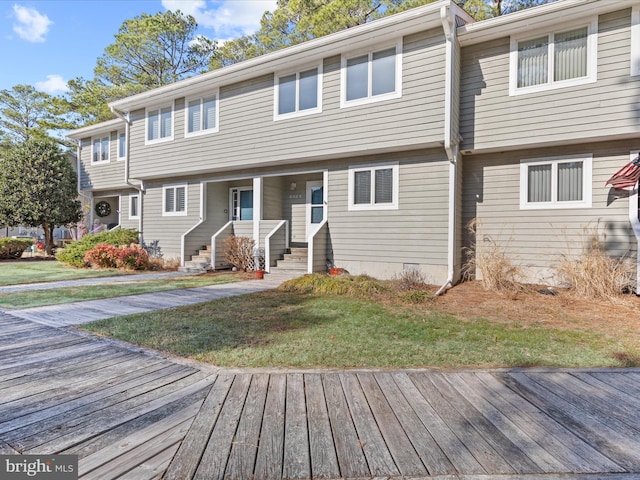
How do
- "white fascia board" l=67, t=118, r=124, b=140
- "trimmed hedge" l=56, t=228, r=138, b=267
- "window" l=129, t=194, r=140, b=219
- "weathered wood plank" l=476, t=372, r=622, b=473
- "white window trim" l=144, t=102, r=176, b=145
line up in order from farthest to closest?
"window" l=129, t=194, r=140, b=219, "white fascia board" l=67, t=118, r=124, b=140, "white window trim" l=144, t=102, r=176, b=145, "trimmed hedge" l=56, t=228, r=138, b=267, "weathered wood plank" l=476, t=372, r=622, b=473

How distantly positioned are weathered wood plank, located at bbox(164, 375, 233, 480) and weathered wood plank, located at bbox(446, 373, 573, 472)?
1.76m

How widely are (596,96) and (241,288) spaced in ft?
26.3

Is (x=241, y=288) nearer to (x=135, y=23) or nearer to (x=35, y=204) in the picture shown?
(x=35, y=204)

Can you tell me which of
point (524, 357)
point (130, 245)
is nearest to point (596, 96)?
point (524, 357)

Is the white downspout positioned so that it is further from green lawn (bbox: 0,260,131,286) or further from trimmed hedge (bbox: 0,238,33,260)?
trimmed hedge (bbox: 0,238,33,260)

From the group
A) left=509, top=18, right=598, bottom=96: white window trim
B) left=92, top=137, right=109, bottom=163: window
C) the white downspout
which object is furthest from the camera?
left=92, top=137, right=109, bottom=163: window

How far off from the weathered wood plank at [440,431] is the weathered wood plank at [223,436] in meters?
1.18

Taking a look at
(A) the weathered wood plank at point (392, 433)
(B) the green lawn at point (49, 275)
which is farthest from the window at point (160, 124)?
(A) the weathered wood plank at point (392, 433)

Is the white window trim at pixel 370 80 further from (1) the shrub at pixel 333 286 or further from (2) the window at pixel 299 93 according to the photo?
(1) the shrub at pixel 333 286

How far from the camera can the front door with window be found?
1248 cm

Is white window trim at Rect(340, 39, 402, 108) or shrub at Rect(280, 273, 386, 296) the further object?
white window trim at Rect(340, 39, 402, 108)

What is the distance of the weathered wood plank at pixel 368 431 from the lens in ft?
6.09

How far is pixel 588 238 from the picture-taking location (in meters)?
7.32

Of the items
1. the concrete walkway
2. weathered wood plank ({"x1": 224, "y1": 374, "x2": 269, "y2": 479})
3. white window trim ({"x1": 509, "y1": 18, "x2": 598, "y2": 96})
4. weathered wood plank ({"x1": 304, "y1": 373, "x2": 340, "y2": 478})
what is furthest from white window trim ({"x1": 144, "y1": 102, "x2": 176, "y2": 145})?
weathered wood plank ({"x1": 304, "y1": 373, "x2": 340, "y2": 478})
